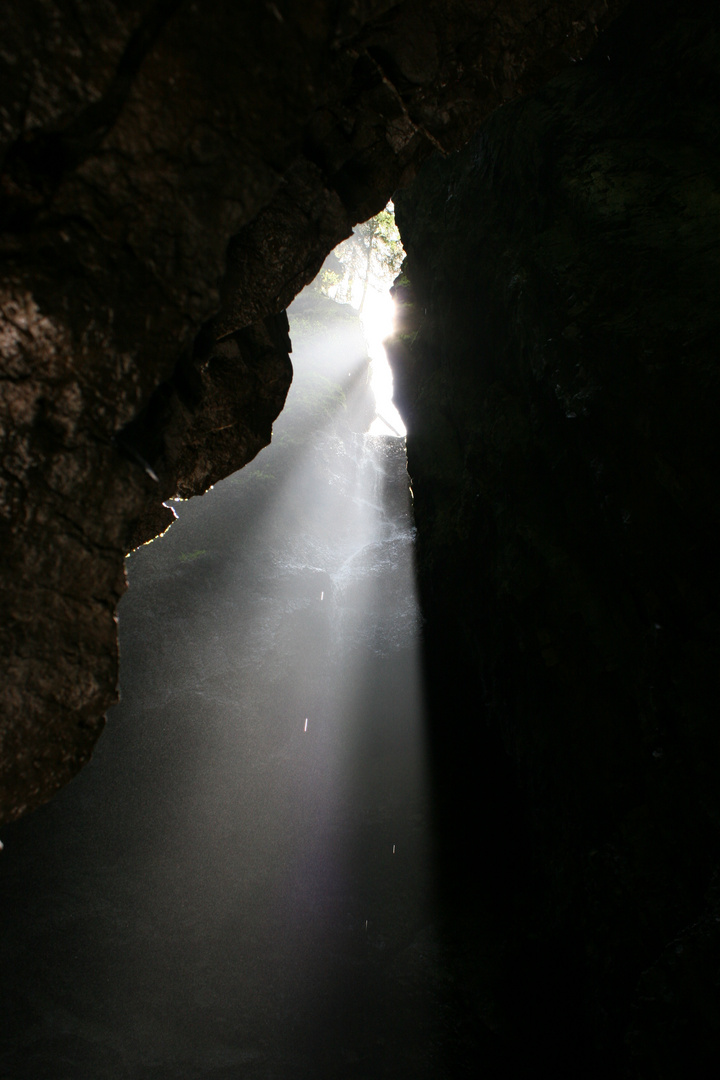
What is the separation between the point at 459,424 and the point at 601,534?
5.17 metres

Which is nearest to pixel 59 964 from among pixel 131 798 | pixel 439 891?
pixel 131 798

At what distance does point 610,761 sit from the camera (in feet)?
23.2

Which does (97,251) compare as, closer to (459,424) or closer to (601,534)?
(601,534)

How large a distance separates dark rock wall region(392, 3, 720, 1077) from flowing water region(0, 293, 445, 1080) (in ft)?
7.97

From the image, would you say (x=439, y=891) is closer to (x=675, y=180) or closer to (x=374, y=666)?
(x=374, y=666)

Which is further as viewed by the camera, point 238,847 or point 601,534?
point 238,847

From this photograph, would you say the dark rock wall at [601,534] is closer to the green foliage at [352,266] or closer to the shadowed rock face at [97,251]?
the shadowed rock face at [97,251]

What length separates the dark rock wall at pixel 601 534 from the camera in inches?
235

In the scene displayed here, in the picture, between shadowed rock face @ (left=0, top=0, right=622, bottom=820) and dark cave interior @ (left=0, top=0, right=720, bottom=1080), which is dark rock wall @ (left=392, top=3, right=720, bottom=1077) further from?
shadowed rock face @ (left=0, top=0, right=622, bottom=820)

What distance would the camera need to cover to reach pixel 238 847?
41.6 feet

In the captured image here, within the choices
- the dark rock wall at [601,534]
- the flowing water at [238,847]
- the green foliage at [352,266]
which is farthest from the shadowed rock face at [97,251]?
the green foliage at [352,266]

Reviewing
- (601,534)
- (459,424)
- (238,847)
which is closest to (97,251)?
(601,534)

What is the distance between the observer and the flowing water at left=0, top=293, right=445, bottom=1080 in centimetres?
939

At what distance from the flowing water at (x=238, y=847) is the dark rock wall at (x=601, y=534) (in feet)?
7.97
